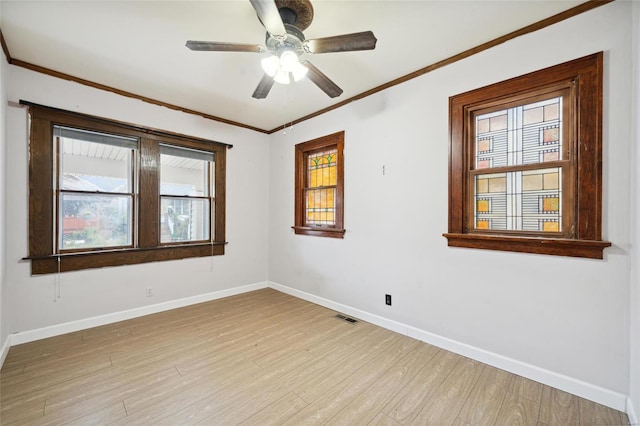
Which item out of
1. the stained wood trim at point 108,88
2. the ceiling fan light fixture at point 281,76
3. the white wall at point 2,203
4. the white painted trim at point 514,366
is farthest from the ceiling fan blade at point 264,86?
the white painted trim at point 514,366

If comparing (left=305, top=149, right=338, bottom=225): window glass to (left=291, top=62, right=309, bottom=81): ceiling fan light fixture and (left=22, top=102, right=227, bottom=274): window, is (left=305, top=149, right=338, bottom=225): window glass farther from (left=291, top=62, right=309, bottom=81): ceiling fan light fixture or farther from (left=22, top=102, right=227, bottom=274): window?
(left=291, top=62, right=309, bottom=81): ceiling fan light fixture

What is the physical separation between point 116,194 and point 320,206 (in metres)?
2.63

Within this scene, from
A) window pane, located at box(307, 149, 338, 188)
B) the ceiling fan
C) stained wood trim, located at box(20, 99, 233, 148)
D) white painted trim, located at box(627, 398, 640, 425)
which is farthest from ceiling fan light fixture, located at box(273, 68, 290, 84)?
white painted trim, located at box(627, 398, 640, 425)

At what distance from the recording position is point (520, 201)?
2.31 meters

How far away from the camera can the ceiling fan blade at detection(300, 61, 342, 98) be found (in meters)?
2.22

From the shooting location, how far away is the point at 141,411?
72.0 inches

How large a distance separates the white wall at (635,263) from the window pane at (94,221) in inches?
187

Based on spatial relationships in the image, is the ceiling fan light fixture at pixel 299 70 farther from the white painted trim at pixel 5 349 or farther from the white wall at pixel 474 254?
the white painted trim at pixel 5 349

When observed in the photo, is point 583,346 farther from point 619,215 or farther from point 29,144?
point 29,144

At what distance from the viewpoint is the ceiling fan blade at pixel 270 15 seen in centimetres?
152

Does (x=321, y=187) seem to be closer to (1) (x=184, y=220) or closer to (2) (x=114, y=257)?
(1) (x=184, y=220)

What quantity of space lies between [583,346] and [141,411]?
313cm

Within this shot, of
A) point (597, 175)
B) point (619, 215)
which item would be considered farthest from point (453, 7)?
point (619, 215)

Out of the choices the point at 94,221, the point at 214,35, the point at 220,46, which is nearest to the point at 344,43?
the point at 220,46
